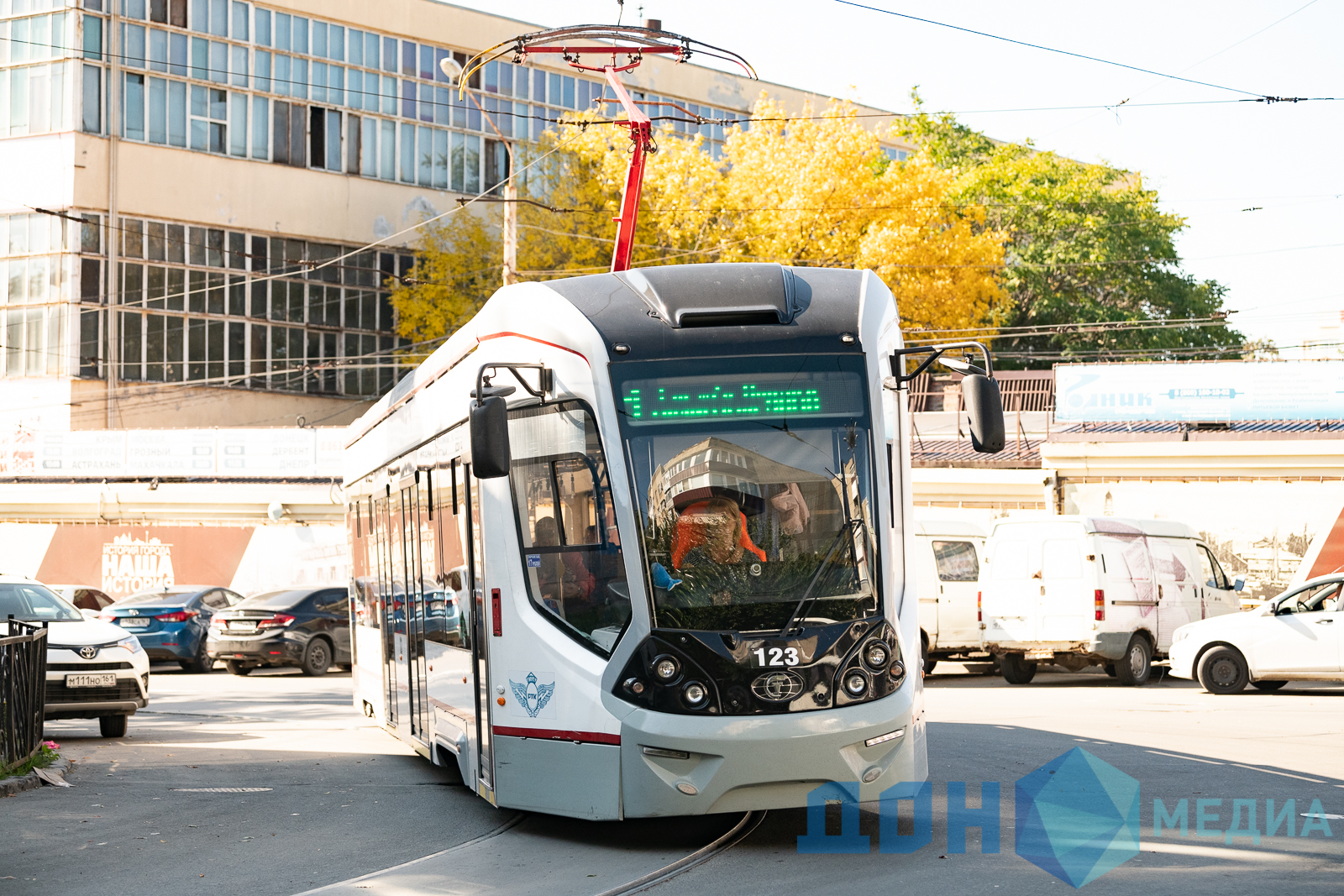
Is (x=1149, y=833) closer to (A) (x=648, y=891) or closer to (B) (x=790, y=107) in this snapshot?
(A) (x=648, y=891)

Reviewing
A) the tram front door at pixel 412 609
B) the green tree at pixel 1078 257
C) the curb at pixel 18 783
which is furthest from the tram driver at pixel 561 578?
the green tree at pixel 1078 257

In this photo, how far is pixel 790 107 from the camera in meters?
60.2

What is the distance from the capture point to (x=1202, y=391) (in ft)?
92.9

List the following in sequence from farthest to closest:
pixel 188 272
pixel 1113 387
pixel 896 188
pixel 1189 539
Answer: pixel 188 272 < pixel 896 188 < pixel 1113 387 < pixel 1189 539

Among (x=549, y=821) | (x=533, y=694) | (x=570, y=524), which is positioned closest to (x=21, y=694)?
(x=549, y=821)

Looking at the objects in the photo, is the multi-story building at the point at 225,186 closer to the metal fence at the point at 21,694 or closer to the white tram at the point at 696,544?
the metal fence at the point at 21,694

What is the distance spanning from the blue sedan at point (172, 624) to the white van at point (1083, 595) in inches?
490

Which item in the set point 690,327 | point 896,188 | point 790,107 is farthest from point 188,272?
point 690,327

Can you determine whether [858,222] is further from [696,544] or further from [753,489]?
[696,544]

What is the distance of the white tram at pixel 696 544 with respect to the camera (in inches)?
308

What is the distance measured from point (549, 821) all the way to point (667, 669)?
7.15ft

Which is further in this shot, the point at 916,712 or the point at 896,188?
the point at 896,188

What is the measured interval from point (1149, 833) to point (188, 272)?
40.7 meters

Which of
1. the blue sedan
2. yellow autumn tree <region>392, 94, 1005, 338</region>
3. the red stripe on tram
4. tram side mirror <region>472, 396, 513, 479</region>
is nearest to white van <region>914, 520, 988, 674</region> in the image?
the blue sedan
